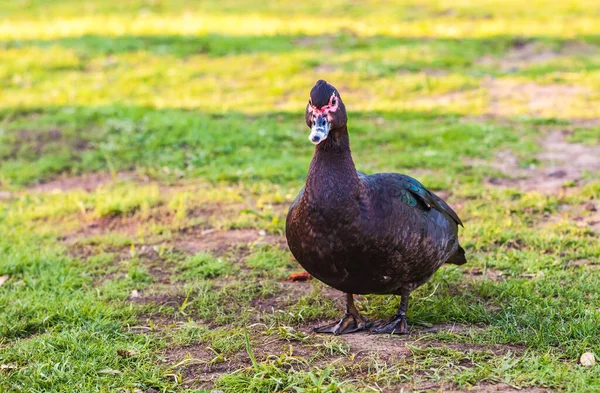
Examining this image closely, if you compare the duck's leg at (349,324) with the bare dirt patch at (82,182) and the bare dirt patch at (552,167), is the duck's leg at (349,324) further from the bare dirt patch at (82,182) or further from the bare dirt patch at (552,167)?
the bare dirt patch at (82,182)

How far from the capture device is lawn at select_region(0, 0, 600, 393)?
421cm

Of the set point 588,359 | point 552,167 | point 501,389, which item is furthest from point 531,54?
point 501,389

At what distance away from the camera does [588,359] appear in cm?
402

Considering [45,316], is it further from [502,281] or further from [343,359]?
[502,281]

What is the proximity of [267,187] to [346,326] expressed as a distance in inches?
117

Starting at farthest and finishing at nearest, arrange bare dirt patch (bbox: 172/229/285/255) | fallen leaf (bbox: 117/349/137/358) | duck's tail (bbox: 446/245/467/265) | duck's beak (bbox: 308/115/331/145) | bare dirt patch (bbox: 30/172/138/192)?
bare dirt patch (bbox: 30/172/138/192) → bare dirt patch (bbox: 172/229/285/255) → duck's tail (bbox: 446/245/467/265) → fallen leaf (bbox: 117/349/137/358) → duck's beak (bbox: 308/115/331/145)

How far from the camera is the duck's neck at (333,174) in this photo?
4.21 metres

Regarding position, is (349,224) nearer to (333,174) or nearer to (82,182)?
(333,174)

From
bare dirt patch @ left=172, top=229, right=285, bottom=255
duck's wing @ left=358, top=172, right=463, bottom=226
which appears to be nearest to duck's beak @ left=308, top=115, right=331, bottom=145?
duck's wing @ left=358, top=172, right=463, bottom=226

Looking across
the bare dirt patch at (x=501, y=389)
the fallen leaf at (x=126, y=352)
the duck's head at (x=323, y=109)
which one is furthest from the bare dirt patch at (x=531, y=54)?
the fallen leaf at (x=126, y=352)

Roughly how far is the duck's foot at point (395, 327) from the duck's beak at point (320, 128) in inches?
49.8

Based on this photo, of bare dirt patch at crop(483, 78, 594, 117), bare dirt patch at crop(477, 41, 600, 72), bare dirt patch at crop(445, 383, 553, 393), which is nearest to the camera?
bare dirt patch at crop(445, 383, 553, 393)

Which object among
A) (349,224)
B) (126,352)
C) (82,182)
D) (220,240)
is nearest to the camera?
(349,224)

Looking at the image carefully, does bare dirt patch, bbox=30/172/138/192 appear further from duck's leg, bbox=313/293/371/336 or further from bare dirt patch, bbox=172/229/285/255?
duck's leg, bbox=313/293/371/336
